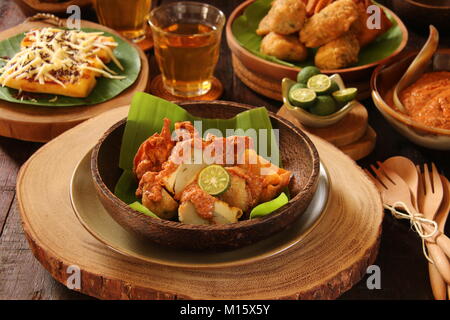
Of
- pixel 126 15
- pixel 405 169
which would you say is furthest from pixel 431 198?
pixel 126 15

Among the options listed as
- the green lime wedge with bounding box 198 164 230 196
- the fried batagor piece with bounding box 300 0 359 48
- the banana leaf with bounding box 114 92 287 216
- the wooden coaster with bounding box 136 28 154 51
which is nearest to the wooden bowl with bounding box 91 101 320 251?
the banana leaf with bounding box 114 92 287 216

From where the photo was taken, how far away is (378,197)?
1904 millimetres

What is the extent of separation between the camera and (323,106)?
2.33m

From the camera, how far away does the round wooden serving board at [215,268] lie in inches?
61.0

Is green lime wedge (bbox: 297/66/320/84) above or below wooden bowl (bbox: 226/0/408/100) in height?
above

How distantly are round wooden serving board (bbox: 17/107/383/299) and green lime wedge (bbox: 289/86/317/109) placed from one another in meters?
0.49

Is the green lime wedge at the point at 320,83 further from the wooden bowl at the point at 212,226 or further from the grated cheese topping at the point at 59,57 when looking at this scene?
the grated cheese topping at the point at 59,57

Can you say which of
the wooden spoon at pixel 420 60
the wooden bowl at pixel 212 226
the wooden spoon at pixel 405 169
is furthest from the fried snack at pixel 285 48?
the wooden bowl at pixel 212 226

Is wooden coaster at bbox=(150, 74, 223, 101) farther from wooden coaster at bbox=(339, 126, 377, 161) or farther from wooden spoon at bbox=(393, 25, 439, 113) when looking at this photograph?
wooden spoon at bbox=(393, 25, 439, 113)

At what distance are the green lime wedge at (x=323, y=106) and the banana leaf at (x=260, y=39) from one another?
0.38m

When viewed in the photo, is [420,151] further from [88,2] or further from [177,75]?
[88,2]

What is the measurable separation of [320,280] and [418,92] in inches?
48.7

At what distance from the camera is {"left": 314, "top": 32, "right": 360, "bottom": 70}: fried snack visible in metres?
2.63

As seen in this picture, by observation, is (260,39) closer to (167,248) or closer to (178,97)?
(178,97)
